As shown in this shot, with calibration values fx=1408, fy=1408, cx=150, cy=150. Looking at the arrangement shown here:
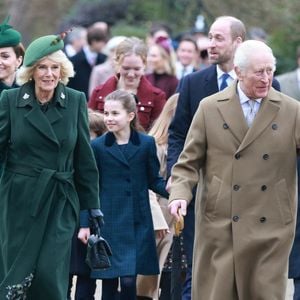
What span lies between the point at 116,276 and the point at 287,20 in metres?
16.0

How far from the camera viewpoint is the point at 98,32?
19.1 m

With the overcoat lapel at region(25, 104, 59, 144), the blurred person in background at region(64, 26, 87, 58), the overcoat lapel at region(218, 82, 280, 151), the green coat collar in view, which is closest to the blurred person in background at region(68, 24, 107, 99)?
the blurred person in background at region(64, 26, 87, 58)

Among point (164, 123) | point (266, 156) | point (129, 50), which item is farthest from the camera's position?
point (129, 50)

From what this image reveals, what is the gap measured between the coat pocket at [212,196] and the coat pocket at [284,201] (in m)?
0.37

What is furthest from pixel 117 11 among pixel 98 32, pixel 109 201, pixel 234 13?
pixel 109 201

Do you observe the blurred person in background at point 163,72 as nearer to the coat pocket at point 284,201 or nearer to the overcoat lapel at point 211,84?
the overcoat lapel at point 211,84

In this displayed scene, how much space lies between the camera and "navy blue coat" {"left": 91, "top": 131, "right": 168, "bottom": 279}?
1004cm

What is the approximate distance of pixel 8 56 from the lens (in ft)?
32.7

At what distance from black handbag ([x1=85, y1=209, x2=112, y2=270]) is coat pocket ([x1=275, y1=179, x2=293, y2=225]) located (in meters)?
1.18

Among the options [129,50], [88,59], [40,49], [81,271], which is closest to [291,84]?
[129,50]

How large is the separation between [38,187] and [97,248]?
566 millimetres

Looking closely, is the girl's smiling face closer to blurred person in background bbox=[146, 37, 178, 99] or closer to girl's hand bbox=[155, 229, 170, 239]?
girl's hand bbox=[155, 229, 170, 239]

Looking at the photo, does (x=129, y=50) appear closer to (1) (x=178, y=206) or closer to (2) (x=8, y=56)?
(2) (x=8, y=56)

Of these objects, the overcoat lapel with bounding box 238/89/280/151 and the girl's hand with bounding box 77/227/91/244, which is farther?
Result: the girl's hand with bounding box 77/227/91/244
